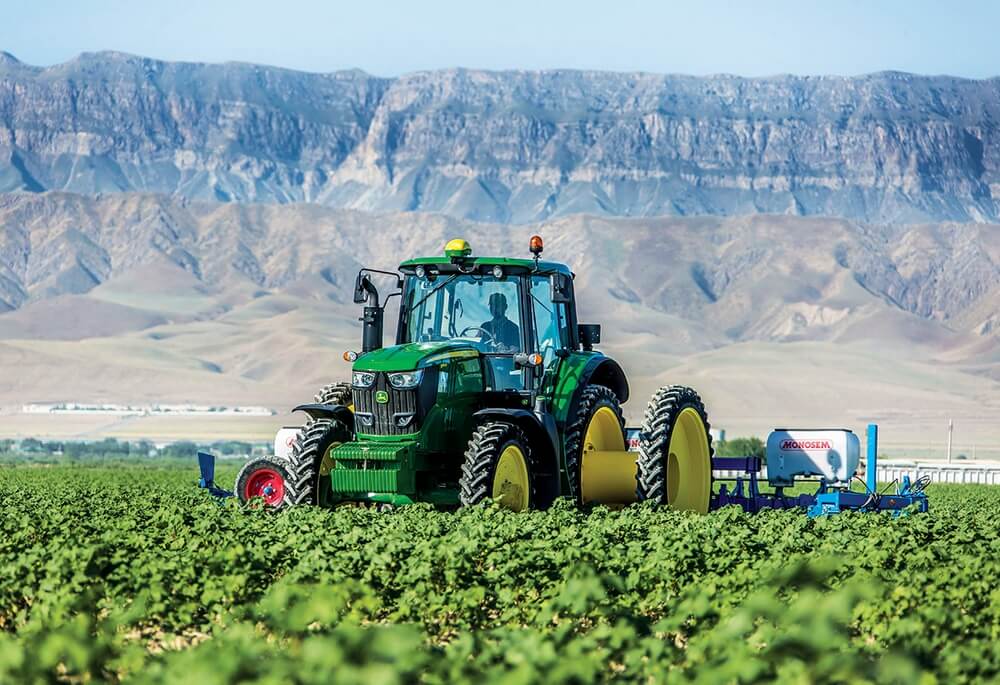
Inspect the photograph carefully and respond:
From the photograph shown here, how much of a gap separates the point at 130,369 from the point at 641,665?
554ft

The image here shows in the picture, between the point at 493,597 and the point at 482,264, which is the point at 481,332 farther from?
the point at 493,597

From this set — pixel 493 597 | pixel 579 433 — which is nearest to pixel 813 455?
pixel 579 433

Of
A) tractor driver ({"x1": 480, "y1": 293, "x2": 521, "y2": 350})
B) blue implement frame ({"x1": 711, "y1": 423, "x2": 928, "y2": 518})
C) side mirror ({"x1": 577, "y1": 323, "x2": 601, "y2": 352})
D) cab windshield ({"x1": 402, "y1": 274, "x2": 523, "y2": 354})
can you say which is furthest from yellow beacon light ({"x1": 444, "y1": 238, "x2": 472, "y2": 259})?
blue implement frame ({"x1": 711, "y1": 423, "x2": 928, "y2": 518})

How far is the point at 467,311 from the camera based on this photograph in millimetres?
16328

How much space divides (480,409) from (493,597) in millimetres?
4929

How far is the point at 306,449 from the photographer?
15.6m

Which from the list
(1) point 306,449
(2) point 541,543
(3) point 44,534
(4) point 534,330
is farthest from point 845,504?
(3) point 44,534

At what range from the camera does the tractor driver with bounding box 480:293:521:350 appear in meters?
16.1

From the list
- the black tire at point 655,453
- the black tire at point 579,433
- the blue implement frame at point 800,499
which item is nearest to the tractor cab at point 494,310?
the black tire at point 579,433

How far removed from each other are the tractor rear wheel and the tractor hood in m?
1.99

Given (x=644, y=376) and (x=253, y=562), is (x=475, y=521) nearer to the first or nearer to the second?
(x=253, y=562)

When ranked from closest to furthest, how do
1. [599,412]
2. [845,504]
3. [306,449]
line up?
1. [306,449]
2. [599,412]
3. [845,504]

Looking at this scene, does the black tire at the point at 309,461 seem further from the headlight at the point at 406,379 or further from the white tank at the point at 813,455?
the white tank at the point at 813,455

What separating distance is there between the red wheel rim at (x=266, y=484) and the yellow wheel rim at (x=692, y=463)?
14.8 ft
